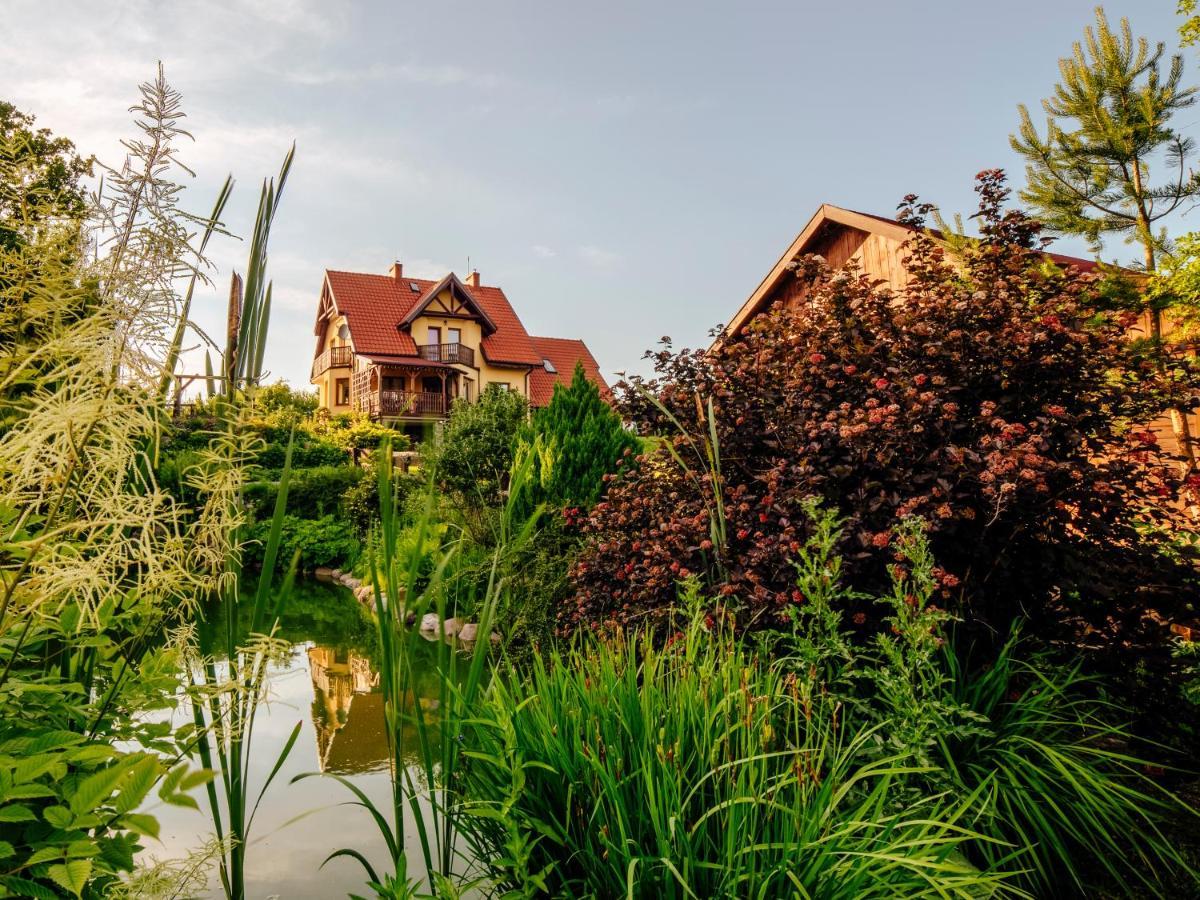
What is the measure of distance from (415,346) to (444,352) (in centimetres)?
123

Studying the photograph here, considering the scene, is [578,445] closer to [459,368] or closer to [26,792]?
[26,792]

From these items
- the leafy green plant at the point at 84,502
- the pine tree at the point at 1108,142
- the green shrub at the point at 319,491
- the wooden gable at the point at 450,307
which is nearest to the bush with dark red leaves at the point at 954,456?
the leafy green plant at the point at 84,502

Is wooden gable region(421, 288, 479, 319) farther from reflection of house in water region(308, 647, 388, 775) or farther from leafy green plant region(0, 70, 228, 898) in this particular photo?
leafy green plant region(0, 70, 228, 898)

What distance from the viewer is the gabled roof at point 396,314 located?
1146 inches

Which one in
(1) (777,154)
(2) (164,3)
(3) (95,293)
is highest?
(1) (777,154)

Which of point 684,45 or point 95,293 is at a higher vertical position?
point 684,45

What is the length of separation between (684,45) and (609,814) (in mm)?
7251

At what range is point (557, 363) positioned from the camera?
34000mm

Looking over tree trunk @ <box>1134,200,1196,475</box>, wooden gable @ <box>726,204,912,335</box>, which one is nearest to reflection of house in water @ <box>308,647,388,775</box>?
wooden gable @ <box>726,204,912,335</box>

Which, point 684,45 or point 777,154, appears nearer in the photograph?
point 777,154

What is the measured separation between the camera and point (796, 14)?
21.2ft

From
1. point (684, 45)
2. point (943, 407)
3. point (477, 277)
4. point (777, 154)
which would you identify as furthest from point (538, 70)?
point (477, 277)

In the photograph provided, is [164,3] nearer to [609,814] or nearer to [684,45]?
[609,814]

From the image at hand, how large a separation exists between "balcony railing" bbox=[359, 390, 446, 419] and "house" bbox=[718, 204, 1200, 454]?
57.9 ft
